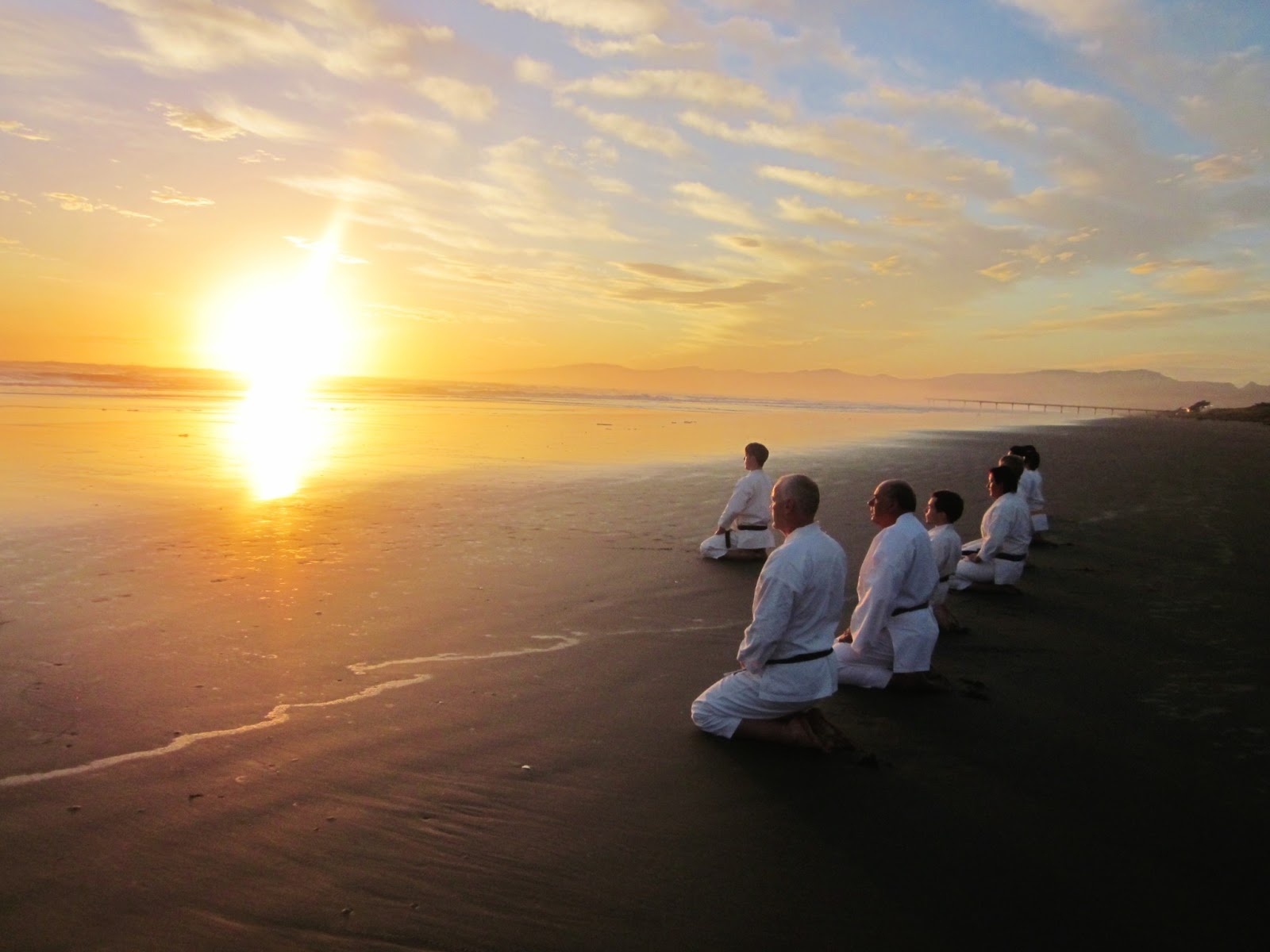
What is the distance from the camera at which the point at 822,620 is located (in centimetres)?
526

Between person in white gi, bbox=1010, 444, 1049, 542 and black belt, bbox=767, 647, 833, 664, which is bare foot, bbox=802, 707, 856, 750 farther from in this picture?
person in white gi, bbox=1010, 444, 1049, 542

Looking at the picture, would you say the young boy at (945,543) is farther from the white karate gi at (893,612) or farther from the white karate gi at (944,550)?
the white karate gi at (893,612)

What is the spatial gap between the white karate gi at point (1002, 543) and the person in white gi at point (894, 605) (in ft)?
12.1

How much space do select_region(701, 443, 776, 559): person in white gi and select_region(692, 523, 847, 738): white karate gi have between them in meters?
5.61

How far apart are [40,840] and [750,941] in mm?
3277

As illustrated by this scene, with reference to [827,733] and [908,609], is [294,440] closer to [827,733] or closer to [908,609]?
[908,609]

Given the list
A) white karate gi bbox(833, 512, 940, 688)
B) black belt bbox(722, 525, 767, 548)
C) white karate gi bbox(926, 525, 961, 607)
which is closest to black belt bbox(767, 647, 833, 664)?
white karate gi bbox(833, 512, 940, 688)

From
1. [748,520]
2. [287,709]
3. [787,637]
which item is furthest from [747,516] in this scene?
[287,709]

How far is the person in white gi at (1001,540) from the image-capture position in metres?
9.66

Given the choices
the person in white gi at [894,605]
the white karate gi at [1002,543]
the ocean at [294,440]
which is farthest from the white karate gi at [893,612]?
the ocean at [294,440]

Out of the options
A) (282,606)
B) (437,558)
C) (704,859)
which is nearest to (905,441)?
(437,558)

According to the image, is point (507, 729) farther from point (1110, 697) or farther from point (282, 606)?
point (1110, 697)

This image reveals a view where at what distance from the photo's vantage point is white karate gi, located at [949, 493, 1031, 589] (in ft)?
31.8

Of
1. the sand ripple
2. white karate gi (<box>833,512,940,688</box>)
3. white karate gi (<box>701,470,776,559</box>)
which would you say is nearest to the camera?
the sand ripple
